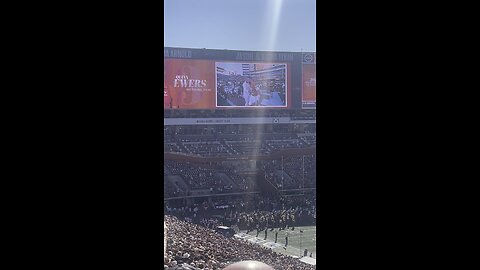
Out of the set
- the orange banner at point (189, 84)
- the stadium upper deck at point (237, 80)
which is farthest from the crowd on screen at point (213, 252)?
the stadium upper deck at point (237, 80)

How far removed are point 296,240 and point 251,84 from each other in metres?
6.89

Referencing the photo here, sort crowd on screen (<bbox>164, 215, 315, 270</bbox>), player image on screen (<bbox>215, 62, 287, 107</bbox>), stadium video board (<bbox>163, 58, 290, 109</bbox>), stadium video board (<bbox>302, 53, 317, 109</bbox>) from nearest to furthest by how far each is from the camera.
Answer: crowd on screen (<bbox>164, 215, 315, 270</bbox>)
stadium video board (<bbox>163, 58, 290, 109</bbox>)
player image on screen (<bbox>215, 62, 287, 107</bbox>)
stadium video board (<bbox>302, 53, 317, 109</bbox>)

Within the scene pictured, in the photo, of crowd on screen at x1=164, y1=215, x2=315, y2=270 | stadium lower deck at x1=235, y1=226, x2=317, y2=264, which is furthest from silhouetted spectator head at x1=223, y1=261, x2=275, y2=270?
stadium lower deck at x1=235, y1=226, x2=317, y2=264

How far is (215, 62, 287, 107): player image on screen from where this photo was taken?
1427 cm

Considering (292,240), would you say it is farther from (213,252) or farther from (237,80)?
(237,80)

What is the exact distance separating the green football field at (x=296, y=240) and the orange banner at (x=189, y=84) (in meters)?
5.41

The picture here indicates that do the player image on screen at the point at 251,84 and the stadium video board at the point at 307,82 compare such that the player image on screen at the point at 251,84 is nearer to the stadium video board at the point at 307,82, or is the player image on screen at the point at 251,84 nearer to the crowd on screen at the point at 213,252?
the stadium video board at the point at 307,82

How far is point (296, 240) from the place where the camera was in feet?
27.9

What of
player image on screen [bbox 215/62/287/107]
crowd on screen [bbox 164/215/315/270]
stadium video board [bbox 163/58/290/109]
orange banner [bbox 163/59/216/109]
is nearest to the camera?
crowd on screen [bbox 164/215/315/270]

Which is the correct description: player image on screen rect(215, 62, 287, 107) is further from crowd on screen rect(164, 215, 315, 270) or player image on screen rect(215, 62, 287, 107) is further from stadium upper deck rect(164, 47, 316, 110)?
crowd on screen rect(164, 215, 315, 270)

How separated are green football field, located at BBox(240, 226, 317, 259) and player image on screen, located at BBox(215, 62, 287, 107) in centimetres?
563
